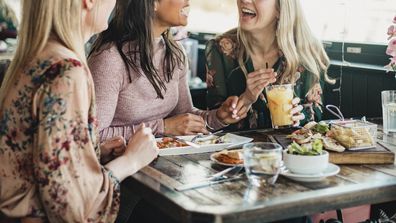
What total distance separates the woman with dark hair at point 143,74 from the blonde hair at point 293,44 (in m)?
0.43

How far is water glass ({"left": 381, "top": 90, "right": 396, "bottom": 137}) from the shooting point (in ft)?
8.13

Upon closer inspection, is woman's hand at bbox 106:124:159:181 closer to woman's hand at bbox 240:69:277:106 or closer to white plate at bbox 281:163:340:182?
white plate at bbox 281:163:340:182

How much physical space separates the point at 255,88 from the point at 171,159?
0.68 m

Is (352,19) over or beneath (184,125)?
over

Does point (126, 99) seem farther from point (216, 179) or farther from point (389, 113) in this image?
point (389, 113)

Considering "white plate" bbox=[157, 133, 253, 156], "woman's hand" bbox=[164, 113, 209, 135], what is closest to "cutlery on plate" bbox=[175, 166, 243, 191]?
"white plate" bbox=[157, 133, 253, 156]

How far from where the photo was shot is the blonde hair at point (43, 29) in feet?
5.62

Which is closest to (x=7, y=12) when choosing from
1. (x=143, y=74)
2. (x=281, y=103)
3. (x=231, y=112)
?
(x=143, y=74)

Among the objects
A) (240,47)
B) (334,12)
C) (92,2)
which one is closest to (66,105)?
(92,2)

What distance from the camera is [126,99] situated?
8.17 feet

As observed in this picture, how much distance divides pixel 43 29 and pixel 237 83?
1484 millimetres

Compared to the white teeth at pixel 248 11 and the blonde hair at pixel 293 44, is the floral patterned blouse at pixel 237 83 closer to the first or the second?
the blonde hair at pixel 293 44

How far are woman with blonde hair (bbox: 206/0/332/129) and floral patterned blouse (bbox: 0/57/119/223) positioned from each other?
139 centimetres

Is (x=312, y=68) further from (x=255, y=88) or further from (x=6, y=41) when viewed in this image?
(x=6, y=41)
